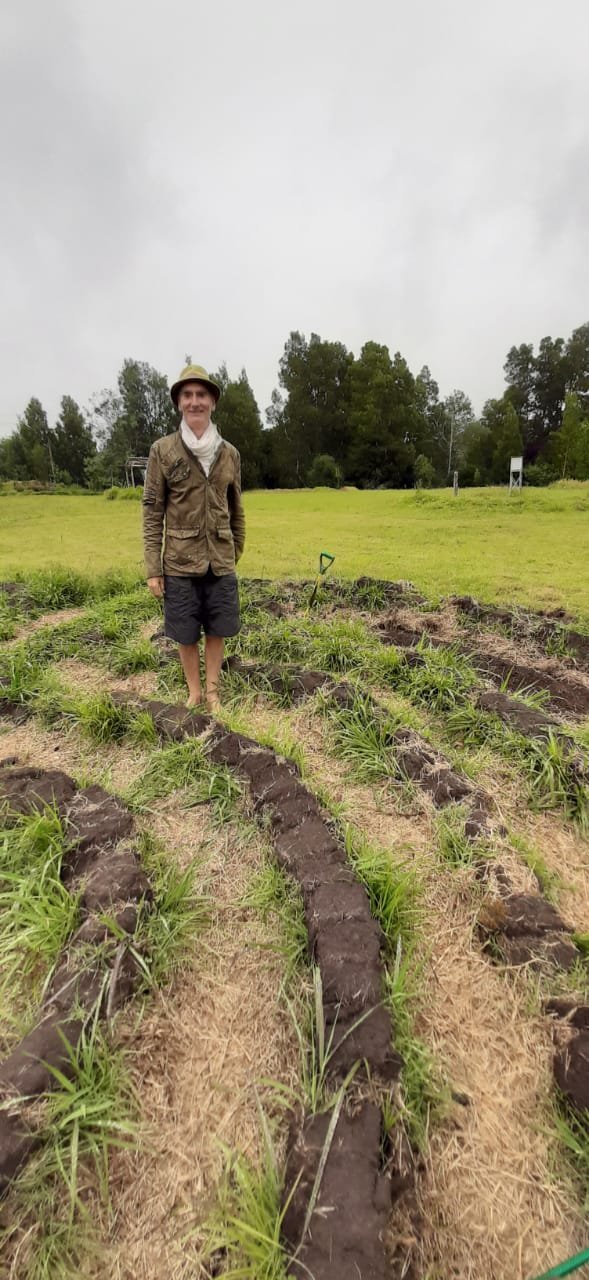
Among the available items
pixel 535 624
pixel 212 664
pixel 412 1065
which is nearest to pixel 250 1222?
pixel 412 1065

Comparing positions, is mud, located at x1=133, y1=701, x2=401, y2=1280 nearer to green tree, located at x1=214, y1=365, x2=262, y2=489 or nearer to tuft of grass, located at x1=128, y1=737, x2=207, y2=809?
tuft of grass, located at x1=128, y1=737, x2=207, y2=809

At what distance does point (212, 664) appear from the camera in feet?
11.4

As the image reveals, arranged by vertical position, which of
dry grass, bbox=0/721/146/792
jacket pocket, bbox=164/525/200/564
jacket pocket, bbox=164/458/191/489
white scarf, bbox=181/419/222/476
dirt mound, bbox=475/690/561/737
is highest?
white scarf, bbox=181/419/222/476

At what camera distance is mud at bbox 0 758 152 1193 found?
1230 millimetres

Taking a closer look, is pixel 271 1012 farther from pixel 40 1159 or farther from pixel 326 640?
pixel 326 640

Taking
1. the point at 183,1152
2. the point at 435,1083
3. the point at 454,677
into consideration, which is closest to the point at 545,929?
the point at 435,1083

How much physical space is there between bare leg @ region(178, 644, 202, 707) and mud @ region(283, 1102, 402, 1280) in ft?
7.75

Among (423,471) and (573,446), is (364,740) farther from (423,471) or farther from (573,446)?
(423,471)

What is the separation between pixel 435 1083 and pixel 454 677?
2.51 m

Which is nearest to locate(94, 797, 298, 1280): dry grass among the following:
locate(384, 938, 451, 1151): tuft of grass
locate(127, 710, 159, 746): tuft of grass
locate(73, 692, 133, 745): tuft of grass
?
locate(384, 938, 451, 1151): tuft of grass

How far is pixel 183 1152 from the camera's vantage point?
1.23 meters

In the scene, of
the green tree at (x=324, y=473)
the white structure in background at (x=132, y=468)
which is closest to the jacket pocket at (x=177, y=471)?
the white structure in background at (x=132, y=468)

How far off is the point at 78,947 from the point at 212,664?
204 centimetres

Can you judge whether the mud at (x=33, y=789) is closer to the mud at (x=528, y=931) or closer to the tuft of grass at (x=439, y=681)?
the mud at (x=528, y=931)
